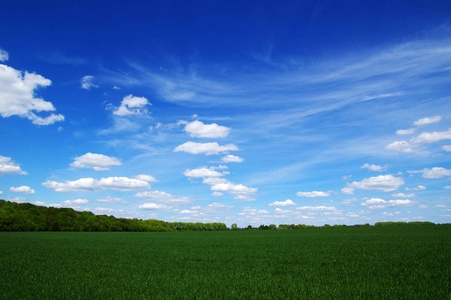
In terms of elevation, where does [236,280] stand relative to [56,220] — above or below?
below

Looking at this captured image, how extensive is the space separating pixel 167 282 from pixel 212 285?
4.04 ft

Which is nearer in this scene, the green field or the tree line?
the green field

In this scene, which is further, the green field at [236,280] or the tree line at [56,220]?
the tree line at [56,220]

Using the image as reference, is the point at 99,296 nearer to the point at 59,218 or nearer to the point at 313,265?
the point at 313,265

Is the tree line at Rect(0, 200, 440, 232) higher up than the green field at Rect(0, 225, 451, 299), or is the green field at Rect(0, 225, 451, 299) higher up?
the tree line at Rect(0, 200, 440, 232)

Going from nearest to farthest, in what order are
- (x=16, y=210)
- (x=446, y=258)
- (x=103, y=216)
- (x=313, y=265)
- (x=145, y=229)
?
(x=313, y=265)
(x=446, y=258)
(x=16, y=210)
(x=103, y=216)
(x=145, y=229)

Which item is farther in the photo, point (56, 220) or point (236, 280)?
point (56, 220)

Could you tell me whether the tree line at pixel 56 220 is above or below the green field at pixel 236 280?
above

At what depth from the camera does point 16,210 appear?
182ft

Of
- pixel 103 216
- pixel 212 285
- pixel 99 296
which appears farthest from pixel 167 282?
pixel 103 216

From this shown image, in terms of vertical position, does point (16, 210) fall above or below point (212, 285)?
above

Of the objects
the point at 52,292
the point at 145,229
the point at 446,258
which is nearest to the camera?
the point at 52,292

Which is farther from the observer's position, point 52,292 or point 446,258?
point 446,258

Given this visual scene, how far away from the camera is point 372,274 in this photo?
301 inches
